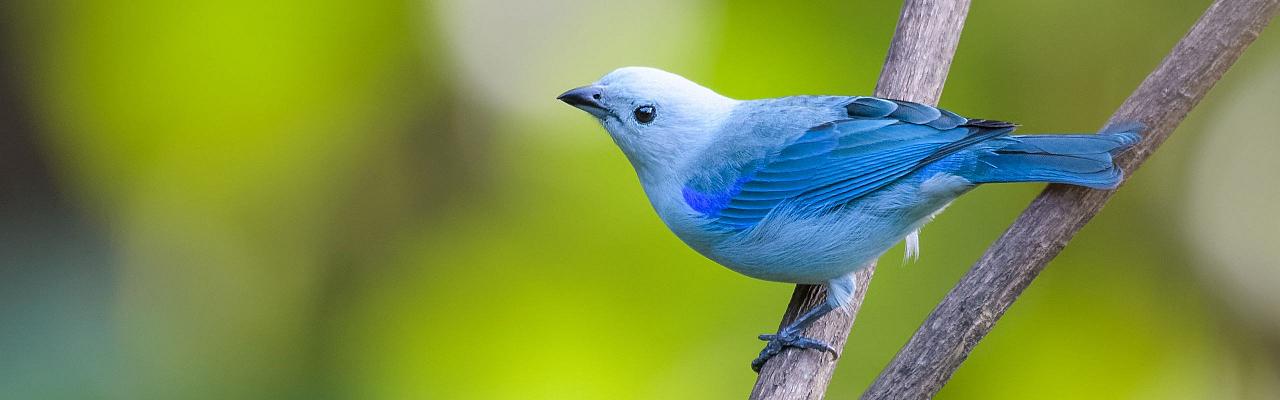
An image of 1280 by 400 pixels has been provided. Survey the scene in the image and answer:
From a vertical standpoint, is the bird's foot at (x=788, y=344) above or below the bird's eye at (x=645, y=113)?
below

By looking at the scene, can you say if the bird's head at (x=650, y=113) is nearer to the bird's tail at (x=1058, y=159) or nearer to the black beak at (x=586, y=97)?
the black beak at (x=586, y=97)

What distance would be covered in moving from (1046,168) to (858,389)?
157 cm

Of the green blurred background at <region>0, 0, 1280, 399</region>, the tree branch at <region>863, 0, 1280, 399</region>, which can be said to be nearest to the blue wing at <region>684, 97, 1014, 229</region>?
the tree branch at <region>863, 0, 1280, 399</region>

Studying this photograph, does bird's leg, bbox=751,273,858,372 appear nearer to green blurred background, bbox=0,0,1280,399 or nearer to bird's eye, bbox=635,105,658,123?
bird's eye, bbox=635,105,658,123

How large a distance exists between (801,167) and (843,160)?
0.10 m

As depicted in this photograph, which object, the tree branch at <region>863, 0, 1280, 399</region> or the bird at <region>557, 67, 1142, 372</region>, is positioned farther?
the bird at <region>557, 67, 1142, 372</region>

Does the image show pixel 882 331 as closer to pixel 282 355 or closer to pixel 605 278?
pixel 605 278

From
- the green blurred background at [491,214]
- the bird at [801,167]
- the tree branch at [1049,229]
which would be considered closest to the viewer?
the tree branch at [1049,229]

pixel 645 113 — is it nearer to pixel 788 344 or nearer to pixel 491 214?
pixel 788 344

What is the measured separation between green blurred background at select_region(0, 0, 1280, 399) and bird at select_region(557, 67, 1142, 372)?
3.39ft

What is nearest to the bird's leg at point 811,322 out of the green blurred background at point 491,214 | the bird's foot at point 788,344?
the bird's foot at point 788,344

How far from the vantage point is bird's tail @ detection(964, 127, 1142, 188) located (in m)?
2.09

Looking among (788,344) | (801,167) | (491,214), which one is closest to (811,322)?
(788,344)

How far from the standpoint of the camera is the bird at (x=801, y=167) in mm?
2250
